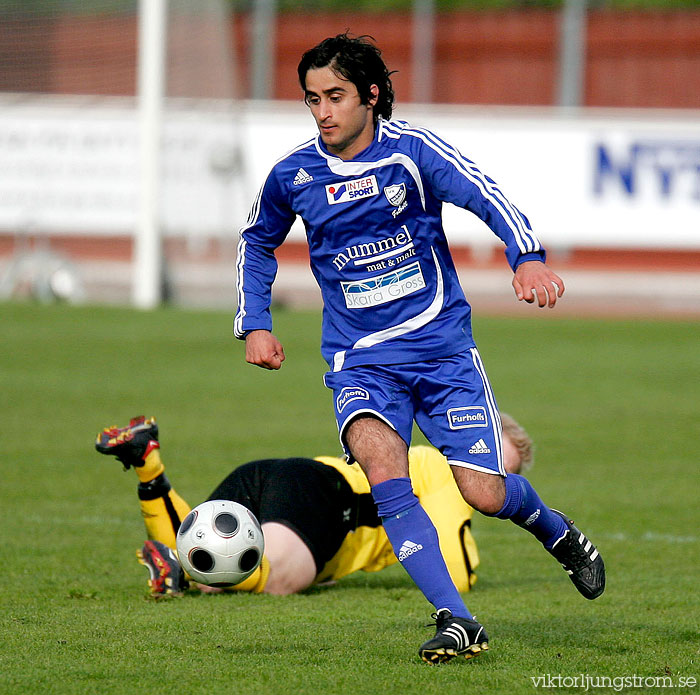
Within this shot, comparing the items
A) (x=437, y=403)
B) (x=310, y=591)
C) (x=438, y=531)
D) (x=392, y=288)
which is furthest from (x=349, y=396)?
(x=310, y=591)

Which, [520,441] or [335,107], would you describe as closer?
[335,107]

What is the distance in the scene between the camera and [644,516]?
303 inches

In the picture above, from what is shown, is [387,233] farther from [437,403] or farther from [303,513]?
[303,513]

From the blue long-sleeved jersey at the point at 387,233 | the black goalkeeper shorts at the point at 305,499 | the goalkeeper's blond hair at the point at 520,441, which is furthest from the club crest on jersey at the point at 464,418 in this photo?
the goalkeeper's blond hair at the point at 520,441

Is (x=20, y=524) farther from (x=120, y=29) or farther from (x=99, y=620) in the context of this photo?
(x=120, y=29)

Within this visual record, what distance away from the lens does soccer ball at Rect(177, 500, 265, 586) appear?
5102 millimetres

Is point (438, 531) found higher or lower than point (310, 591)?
higher

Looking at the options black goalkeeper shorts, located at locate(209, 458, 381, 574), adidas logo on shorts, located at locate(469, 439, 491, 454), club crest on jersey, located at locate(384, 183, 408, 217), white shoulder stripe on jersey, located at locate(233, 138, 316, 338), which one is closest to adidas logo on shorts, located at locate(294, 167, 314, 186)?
white shoulder stripe on jersey, located at locate(233, 138, 316, 338)

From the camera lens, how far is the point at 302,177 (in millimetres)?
4758

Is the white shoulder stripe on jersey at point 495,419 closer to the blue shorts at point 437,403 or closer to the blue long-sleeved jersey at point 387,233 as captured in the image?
the blue shorts at point 437,403

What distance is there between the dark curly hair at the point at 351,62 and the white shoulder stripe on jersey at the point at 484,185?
18 cm

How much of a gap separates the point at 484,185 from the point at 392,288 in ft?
1.68

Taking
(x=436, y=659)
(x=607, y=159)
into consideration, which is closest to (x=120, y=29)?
(x=607, y=159)

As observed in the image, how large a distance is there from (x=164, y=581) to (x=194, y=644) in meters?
1.01
